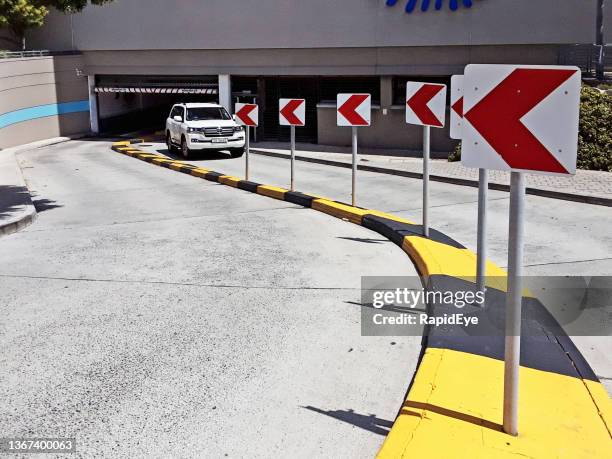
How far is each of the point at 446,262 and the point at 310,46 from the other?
19.4 meters

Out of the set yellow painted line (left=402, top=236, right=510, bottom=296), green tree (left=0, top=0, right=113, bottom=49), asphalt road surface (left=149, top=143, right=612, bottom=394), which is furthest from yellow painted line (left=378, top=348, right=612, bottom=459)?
green tree (left=0, top=0, right=113, bottom=49)

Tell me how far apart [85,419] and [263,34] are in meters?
24.3

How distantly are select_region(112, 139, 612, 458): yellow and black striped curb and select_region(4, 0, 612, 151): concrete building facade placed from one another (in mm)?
17740

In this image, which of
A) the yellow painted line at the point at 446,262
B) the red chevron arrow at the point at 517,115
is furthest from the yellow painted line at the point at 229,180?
the red chevron arrow at the point at 517,115

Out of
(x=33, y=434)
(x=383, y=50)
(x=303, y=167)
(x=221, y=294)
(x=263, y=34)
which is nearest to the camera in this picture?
(x=33, y=434)

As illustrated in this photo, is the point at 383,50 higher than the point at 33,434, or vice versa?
the point at 383,50

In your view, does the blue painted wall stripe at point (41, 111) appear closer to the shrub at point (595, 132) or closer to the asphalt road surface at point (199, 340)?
the asphalt road surface at point (199, 340)

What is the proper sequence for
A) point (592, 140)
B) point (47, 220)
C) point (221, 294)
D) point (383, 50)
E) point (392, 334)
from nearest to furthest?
point (392, 334) < point (221, 294) < point (47, 220) < point (592, 140) < point (383, 50)

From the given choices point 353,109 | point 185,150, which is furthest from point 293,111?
point 185,150

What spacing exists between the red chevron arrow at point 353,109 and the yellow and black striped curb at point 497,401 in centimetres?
576

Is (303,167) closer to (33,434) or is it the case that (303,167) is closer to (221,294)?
(221,294)

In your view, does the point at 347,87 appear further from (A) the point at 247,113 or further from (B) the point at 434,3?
(A) the point at 247,113

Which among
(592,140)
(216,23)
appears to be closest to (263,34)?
(216,23)

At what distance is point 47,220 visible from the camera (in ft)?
43.5
